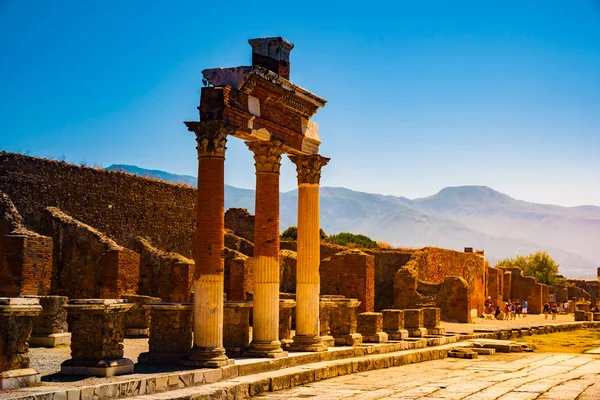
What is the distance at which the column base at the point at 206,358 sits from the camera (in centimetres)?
1360

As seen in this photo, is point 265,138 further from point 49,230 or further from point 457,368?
point 49,230

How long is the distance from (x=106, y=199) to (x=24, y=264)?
6621mm

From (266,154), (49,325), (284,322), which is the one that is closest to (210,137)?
(266,154)

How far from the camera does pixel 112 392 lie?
1086 cm

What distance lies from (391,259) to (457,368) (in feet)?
63.9

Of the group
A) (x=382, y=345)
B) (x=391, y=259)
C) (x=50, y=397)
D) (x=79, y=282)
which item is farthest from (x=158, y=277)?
(x=50, y=397)

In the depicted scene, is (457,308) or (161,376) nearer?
(161,376)

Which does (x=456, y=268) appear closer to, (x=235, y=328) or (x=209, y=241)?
(x=235, y=328)

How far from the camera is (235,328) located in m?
15.7

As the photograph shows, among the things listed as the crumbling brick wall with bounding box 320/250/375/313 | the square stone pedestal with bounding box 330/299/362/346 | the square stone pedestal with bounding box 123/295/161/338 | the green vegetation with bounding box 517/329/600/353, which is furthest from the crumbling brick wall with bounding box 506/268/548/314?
the square stone pedestal with bounding box 123/295/161/338

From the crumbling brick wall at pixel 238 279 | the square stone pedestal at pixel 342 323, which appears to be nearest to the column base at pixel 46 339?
the square stone pedestal at pixel 342 323

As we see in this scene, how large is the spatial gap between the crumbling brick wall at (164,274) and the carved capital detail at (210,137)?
38.3ft

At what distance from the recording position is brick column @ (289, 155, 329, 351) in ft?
56.5

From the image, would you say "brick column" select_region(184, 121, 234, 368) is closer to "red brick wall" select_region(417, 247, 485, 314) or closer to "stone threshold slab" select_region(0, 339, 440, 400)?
"stone threshold slab" select_region(0, 339, 440, 400)
